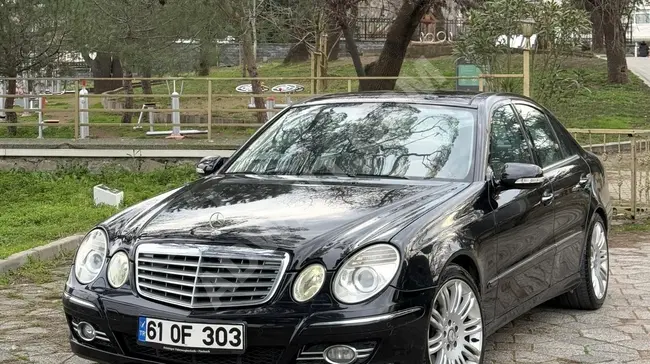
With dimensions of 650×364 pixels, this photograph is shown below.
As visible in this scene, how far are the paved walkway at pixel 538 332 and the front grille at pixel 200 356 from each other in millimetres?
1117

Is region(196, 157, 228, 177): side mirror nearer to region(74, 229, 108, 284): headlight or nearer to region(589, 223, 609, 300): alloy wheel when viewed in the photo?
region(74, 229, 108, 284): headlight

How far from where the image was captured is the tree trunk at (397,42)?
1988 cm

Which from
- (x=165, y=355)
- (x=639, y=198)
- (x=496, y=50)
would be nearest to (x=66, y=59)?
(x=496, y=50)

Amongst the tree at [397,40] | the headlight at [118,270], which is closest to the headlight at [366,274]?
the headlight at [118,270]

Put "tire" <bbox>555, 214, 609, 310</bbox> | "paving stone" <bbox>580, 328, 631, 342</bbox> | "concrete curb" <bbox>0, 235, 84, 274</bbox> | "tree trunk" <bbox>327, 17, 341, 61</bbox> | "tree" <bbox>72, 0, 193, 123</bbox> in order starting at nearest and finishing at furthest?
"paving stone" <bbox>580, 328, 631, 342</bbox>
"tire" <bbox>555, 214, 609, 310</bbox>
"concrete curb" <bbox>0, 235, 84, 274</bbox>
"tree" <bbox>72, 0, 193, 123</bbox>
"tree trunk" <bbox>327, 17, 341, 61</bbox>

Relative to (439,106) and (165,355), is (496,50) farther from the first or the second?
(165,355)

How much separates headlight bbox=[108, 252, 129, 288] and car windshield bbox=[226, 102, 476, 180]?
130 cm

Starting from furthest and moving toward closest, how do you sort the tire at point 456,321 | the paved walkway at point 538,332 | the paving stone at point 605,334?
the paving stone at point 605,334 → the paved walkway at point 538,332 → the tire at point 456,321

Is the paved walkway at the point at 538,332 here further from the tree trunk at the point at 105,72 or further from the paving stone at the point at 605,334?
the tree trunk at the point at 105,72

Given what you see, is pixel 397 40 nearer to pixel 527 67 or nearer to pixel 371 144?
pixel 527 67

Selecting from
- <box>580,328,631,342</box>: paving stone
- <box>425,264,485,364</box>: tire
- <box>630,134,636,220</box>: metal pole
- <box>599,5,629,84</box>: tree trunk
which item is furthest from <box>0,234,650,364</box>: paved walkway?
<box>599,5,629,84</box>: tree trunk

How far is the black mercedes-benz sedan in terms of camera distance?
4211mm

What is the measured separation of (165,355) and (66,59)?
2068 cm

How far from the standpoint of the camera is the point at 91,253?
4.86 meters
